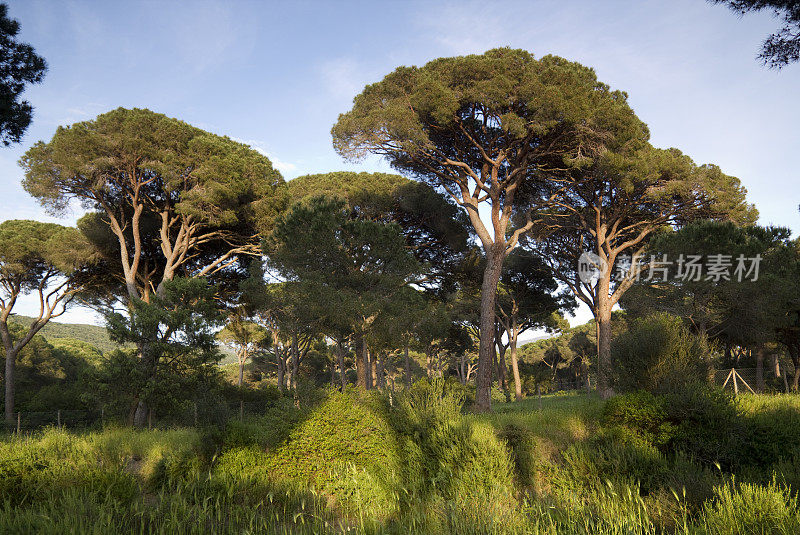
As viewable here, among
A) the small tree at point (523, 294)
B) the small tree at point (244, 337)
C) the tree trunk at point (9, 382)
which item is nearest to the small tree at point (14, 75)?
the tree trunk at point (9, 382)

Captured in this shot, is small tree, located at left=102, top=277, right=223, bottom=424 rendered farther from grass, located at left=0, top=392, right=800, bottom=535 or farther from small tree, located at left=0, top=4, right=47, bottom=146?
small tree, located at left=0, top=4, right=47, bottom=146

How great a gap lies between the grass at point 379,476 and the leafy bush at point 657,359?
155 cm

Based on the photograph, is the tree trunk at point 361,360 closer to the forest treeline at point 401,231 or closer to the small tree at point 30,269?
the forest treeline at point 401,231

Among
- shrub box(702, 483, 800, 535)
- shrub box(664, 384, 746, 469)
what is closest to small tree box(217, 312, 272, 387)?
shrub box(664, 384, 746, 469)

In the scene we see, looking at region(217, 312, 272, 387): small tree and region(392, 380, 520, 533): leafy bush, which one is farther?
region(217, 312, 272, 387): small tree

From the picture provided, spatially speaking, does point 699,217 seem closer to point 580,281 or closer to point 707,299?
point 707,299

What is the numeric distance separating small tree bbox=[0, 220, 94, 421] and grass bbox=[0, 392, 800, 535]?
17041mm

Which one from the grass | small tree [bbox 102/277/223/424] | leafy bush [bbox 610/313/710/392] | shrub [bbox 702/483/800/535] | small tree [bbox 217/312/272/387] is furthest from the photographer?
small tree [bbox 217/312/272/387]

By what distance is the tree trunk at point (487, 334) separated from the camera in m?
16.1

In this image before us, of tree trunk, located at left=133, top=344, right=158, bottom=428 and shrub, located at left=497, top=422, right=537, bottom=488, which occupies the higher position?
tree trunk, located at left=133, top=344, right=158, bottom=428

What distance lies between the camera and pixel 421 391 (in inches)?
408

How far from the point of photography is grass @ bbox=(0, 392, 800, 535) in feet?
17.3

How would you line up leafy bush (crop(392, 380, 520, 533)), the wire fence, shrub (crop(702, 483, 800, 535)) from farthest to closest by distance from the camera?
the wire fence, leafy bush (crop(392, 380, 520, 533)), shrub (crop(702, 483, 800, 535))

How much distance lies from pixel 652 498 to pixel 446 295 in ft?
71.6
